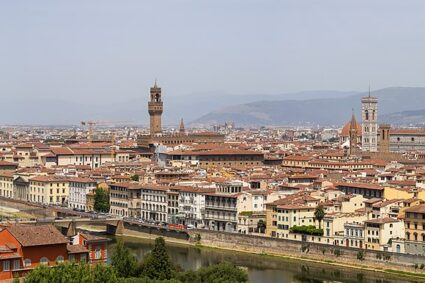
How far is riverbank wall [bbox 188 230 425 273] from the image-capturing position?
39625 mm

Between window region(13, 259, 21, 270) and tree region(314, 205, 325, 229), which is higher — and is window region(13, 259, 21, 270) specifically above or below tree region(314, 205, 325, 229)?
above

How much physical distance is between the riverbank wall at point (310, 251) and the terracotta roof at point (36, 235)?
16.8m

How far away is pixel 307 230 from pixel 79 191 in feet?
77.8

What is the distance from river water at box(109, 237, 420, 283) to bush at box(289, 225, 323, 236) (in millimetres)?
2163

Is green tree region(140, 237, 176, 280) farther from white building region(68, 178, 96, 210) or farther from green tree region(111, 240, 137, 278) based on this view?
white building region(68, 178, 96, 210)

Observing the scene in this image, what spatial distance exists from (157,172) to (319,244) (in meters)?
25.2

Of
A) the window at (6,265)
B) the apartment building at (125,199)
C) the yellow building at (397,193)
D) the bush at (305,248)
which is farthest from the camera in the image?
the apartment building at (125,199)

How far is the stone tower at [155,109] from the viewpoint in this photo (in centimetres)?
10551

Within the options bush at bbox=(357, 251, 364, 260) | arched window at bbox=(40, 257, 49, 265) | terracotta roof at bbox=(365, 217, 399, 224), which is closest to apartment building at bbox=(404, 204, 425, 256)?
terracotta roof at bbox=(365, 217, 399, 224)

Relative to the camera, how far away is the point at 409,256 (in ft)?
130

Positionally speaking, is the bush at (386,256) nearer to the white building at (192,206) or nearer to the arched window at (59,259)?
the white building at (192,206)

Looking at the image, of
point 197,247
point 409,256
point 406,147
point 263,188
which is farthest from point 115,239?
point 406,147

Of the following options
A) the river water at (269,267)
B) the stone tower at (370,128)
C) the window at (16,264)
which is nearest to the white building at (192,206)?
the river water at (269,267)

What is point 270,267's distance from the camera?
41969 millimetres
